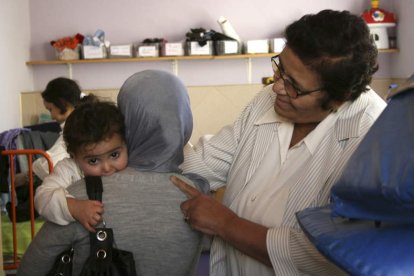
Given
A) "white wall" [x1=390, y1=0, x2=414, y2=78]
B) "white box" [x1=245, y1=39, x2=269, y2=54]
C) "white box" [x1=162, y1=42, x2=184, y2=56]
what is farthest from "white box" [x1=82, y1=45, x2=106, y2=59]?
"white wall" [x1=390, y1=0, x2=414, y2=78]

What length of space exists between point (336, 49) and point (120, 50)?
3.79 m

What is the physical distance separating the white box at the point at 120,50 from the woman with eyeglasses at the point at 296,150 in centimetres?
355

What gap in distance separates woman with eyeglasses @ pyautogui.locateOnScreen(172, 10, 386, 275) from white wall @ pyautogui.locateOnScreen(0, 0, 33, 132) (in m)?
3.42

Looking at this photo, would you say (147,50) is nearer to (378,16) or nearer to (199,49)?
(199,49)

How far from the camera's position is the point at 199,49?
486 cm

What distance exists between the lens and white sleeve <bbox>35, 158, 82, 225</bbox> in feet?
4.11

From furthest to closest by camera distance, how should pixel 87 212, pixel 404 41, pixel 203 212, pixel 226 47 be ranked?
1. pixel 226 47
2. pixel 404 41
3. pixel 203 212
4. pixel 87 212

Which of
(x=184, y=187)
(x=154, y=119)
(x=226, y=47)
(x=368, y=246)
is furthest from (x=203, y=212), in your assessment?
(x=226, y=47)

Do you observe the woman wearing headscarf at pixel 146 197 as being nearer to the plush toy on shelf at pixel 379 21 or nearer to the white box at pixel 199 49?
the white box at pixel 199 49

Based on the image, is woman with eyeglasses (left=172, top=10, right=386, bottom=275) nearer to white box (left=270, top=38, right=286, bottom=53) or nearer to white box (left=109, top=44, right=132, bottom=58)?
white box (left=270, top=38, right=286, bottom=53)

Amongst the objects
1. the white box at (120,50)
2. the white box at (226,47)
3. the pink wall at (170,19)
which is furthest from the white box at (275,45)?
the white box at (120,50)

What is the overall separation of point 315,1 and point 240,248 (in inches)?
161

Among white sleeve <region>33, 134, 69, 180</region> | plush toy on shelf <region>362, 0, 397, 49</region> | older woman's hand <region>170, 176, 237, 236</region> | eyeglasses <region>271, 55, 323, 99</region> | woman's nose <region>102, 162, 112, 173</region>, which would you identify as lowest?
white sleeve <region>33, 134, 69, 180</region>

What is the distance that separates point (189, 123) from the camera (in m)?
1.41
